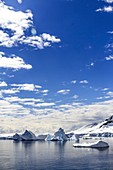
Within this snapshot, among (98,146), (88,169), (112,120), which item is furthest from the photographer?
(98,146)

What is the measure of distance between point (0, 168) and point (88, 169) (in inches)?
977

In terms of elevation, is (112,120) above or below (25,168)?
above

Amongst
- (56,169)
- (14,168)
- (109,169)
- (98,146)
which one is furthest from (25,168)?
(98,146)

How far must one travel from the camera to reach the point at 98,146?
618 feet

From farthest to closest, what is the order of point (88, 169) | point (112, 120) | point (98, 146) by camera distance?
point (98, 146) → point (88, 169) → point (112, 120)

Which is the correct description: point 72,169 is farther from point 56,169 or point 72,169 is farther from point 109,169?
point 109,169

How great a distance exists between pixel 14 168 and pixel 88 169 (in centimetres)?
2053

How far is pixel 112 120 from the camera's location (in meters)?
25.3

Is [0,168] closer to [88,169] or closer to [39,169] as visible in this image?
[39,169]

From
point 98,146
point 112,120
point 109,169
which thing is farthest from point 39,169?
point 98,146

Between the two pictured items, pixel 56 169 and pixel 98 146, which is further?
pixel 98 146

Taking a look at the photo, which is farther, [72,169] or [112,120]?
[72,169]

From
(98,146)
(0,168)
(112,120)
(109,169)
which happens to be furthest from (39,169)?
(98,146)

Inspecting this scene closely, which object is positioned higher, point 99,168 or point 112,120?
point 112,120
